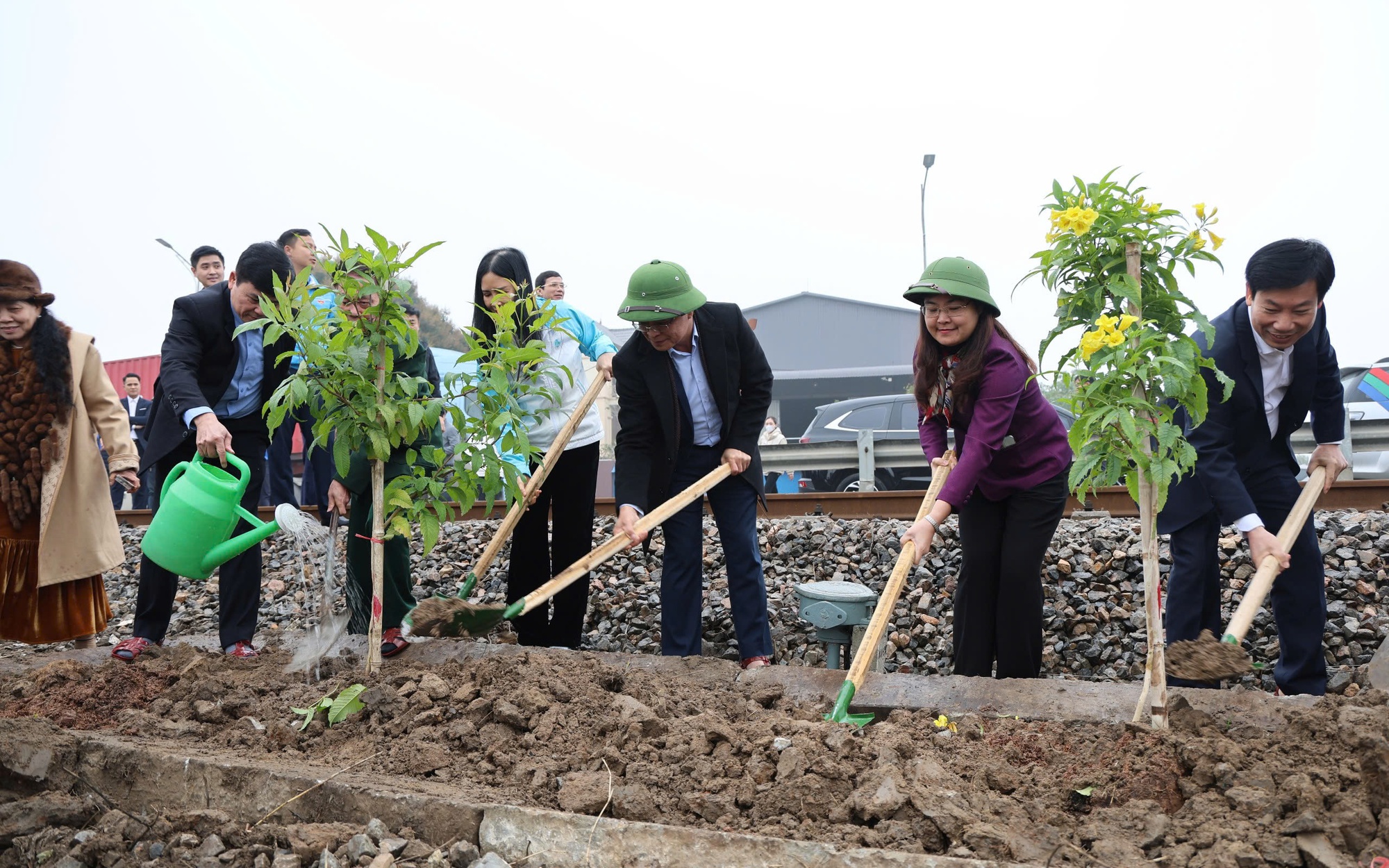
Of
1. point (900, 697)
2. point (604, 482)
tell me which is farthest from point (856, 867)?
point (604, 482)

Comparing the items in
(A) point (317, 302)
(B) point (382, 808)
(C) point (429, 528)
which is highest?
(A) point (317, 302)

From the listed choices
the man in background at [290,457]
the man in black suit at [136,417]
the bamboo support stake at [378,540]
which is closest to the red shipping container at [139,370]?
the man in black suit at [136,417]

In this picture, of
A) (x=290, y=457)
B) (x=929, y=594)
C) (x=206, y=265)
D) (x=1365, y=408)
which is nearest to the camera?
(x=929, y=594)

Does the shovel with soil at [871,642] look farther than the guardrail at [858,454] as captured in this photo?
No

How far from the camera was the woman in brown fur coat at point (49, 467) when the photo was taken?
4195 millimetres

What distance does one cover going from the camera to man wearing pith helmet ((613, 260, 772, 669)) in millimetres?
4152

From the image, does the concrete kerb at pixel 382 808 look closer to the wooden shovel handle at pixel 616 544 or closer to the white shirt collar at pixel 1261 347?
the wooden shovel handle at pixel 616 544

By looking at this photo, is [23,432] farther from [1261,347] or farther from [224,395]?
[1261,347]

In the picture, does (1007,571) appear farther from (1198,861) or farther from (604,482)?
(604,482)

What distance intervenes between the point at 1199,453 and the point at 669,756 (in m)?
2.10

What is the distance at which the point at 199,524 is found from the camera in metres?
3.71

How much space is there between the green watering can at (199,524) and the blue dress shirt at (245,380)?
0.77 m

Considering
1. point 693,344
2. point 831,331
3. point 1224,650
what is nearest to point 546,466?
point 693,344

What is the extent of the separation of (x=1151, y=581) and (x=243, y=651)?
145 inches
